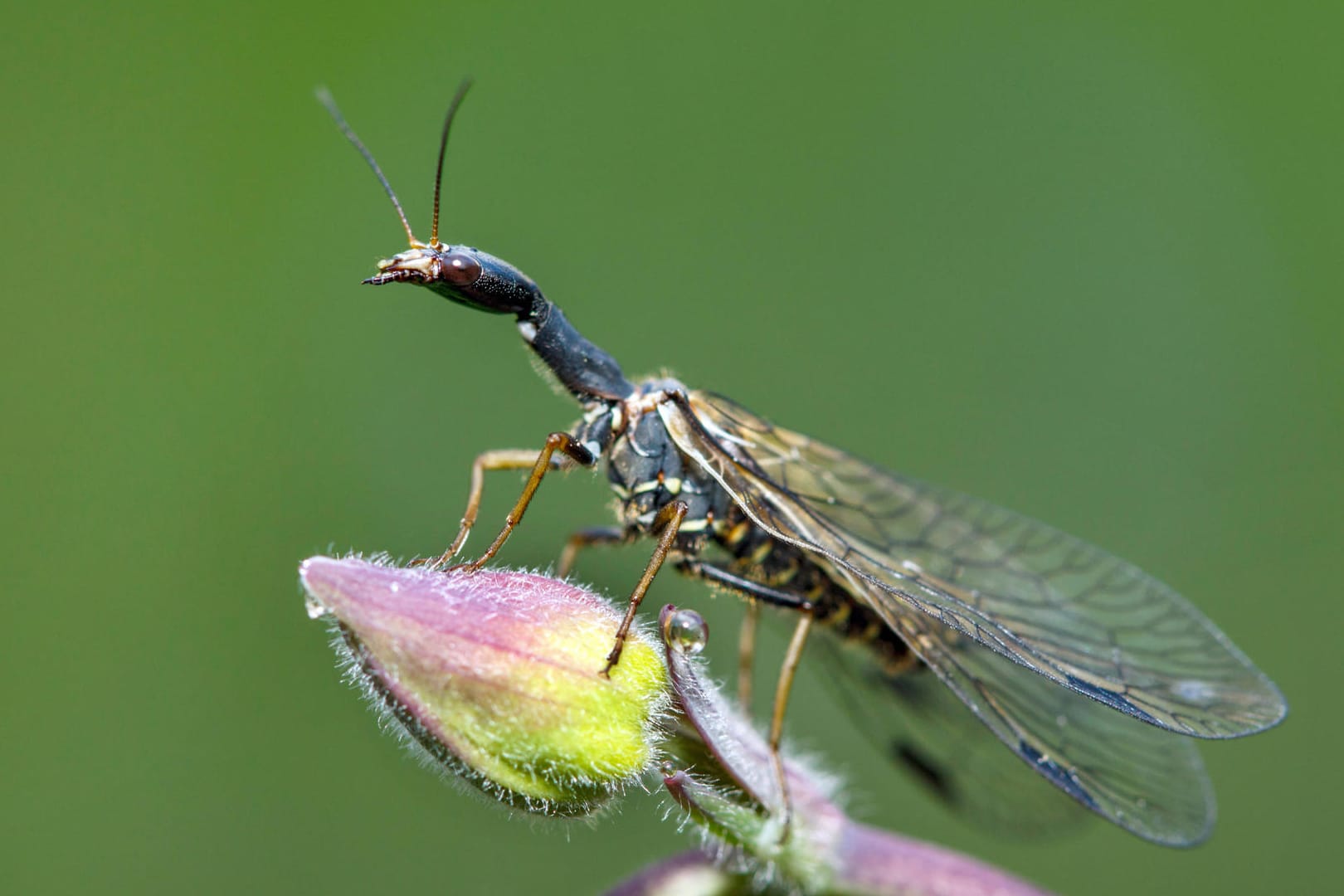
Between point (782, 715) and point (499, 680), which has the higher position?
point (782, 715)

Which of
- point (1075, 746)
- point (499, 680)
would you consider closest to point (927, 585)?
point (1075, 746)

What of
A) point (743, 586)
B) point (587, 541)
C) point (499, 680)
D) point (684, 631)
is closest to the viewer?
point (499, 680)

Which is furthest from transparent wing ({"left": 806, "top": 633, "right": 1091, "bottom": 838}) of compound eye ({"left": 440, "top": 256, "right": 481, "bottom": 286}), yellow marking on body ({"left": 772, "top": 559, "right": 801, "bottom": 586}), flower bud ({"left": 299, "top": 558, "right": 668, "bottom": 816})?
compound eye ({"left": 440, "top": 256, "right": 481, "bottom": 286})

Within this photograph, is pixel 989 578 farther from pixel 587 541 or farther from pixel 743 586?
pixel 587 541

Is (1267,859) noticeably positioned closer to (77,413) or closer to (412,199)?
(412,199)

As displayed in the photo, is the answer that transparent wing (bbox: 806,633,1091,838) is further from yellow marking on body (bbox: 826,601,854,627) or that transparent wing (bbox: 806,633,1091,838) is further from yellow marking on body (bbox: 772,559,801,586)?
yellow marking on body (bbox: 772,559,801,586)
